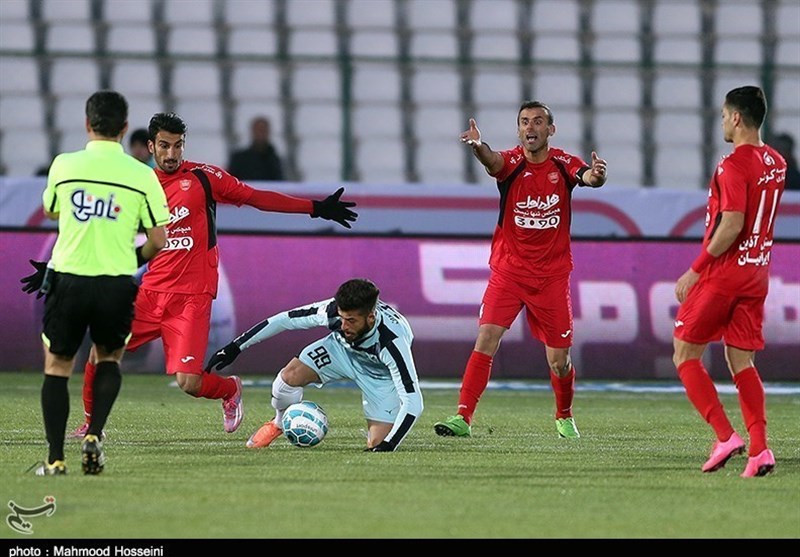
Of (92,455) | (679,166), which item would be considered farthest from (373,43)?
(92,455)

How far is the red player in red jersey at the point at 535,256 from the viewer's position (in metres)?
10.4

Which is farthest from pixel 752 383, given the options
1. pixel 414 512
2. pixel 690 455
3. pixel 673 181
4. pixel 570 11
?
pixel 570 11

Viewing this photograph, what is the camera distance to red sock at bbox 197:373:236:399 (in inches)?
394

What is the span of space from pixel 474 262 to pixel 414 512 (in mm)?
8418

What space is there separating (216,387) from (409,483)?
107 inches

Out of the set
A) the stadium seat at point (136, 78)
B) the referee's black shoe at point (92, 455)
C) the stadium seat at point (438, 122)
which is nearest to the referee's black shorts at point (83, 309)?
the referee's black shoe at point (92, 455)

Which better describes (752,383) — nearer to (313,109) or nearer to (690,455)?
(690,455)

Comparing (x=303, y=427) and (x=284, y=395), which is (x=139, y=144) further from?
(x=303, y=427)

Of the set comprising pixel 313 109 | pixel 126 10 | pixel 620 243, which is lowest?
pixel 620 243

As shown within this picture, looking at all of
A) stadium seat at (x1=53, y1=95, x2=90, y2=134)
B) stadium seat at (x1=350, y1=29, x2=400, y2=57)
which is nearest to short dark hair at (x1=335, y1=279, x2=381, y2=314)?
stadium seat at (x1=53, y1=95, x2=90, y2=134)

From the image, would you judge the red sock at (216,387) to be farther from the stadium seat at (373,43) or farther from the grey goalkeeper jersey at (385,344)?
the stadium seat at (373,43)

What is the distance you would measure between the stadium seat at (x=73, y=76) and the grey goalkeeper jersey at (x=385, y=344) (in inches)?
323

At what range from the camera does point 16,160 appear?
17109 mm

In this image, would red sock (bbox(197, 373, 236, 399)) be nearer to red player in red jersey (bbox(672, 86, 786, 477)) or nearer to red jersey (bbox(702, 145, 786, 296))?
red player in red jersey (bbox(672, 86, 786, 477))
